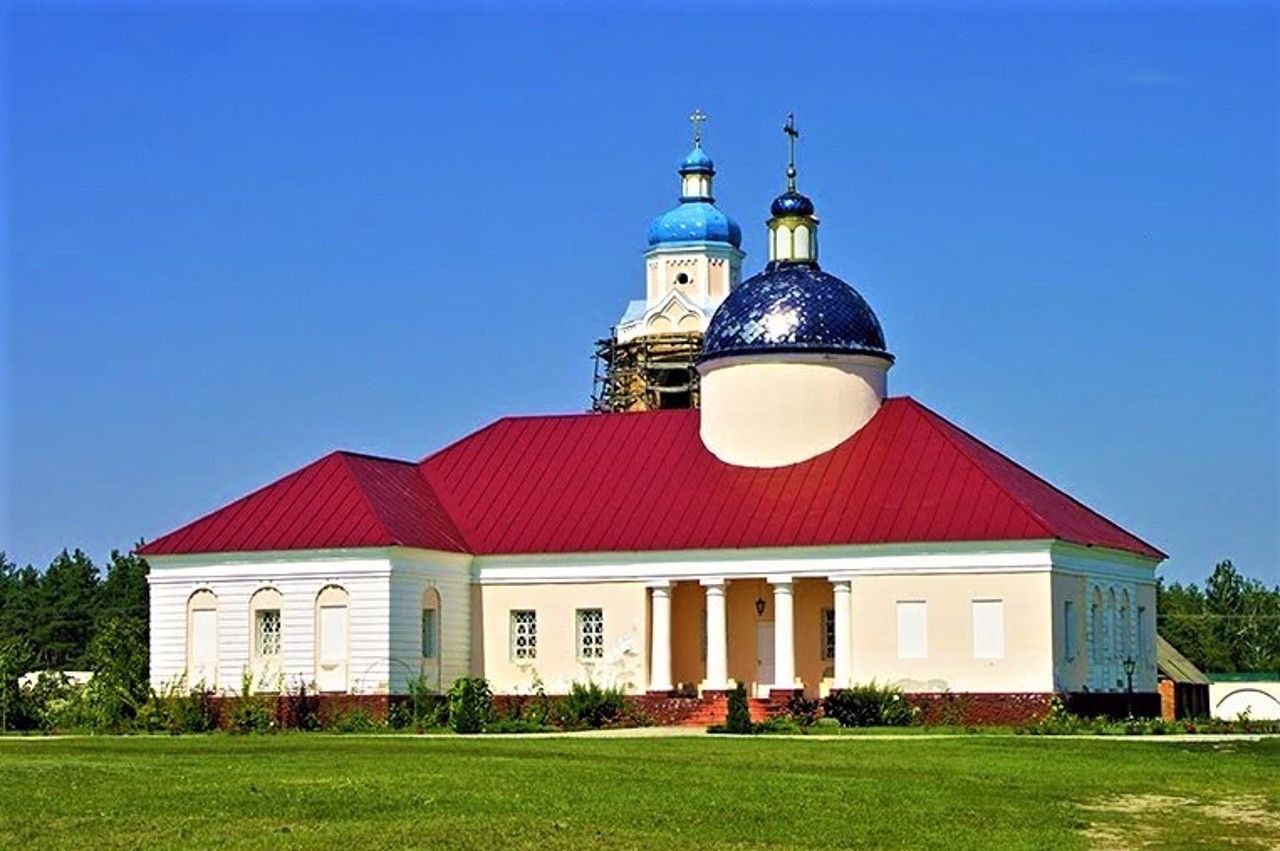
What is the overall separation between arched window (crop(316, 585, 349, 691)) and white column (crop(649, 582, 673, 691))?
282 inches

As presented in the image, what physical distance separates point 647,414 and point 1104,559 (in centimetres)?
1250

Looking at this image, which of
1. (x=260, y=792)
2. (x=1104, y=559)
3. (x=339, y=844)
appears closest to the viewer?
(x=339, y=844)

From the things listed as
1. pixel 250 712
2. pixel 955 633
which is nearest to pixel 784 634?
pixel 955 633

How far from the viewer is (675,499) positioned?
190ft

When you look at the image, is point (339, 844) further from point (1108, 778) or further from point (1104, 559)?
point (1104, 559)

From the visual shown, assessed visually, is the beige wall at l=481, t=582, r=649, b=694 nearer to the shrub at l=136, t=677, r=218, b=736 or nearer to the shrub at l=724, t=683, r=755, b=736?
the shrub at l=136, t=677, r=218, b=736

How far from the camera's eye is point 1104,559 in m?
56.7

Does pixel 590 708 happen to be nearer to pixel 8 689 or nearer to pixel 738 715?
pixel 738 715

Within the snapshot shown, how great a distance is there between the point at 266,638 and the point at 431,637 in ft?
12.4

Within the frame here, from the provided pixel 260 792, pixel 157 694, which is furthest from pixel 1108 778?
pixel 157 694

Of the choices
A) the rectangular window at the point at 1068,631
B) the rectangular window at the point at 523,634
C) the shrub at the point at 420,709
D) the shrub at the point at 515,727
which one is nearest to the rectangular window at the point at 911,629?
the rectangular window at the point at 1068,631

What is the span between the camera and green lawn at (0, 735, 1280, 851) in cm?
2575

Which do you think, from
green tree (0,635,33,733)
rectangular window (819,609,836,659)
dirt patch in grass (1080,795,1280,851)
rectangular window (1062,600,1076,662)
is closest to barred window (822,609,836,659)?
rectangular window (819,609,836,659)

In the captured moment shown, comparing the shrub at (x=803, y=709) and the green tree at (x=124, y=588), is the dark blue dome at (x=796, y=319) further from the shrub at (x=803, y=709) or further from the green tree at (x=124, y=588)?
the green tree at (x=124, y=588)
